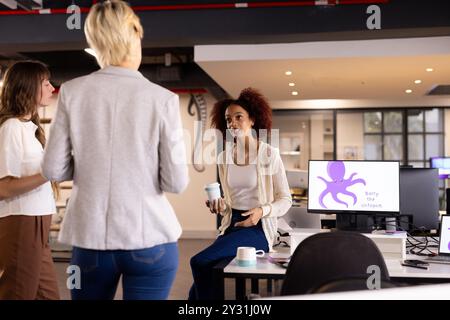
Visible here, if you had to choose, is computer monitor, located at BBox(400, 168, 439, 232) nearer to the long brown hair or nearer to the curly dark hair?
the curly dark hair

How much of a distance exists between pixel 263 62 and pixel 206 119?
3623 mm

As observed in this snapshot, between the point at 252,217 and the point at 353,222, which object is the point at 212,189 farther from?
the point at 353,222

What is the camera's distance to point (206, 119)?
9.50 meters

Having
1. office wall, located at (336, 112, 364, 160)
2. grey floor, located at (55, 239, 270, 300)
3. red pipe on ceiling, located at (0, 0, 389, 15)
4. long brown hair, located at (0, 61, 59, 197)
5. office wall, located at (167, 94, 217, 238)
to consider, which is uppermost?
red pipe on ceiling, located at (0, 0, 389, 15)

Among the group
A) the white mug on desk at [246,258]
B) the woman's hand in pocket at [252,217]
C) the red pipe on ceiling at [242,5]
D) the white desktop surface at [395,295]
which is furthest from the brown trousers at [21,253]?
the red pipe on ceiling at [242,5]

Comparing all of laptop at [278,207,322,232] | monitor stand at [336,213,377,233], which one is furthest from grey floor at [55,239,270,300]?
monitor stand at [336,213,377,233]

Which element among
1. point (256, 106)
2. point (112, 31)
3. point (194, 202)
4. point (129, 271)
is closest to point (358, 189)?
point (256, 106)

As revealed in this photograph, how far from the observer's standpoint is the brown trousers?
2012mm

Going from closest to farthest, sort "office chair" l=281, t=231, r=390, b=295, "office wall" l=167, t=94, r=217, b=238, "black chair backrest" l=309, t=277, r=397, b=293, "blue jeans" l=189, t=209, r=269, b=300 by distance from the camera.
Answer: "black chair backrest" l=309, t=277, r=397, b=293
"office chair" l=281, t=231, r=390, b=295
"blue jeans" l=189, t=209, r=269, b=300
"office wall" l=167, t=94, r=217, b=238

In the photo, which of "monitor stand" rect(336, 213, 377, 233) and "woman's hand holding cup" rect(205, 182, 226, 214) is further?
"monitor stand" rect(336, 213, 377, 233)

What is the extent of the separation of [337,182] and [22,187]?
72.6 inches

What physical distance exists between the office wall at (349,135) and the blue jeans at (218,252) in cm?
709

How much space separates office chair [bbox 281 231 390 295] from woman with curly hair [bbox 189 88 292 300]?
85 centimetres

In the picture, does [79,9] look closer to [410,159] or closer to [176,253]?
[176,253]
